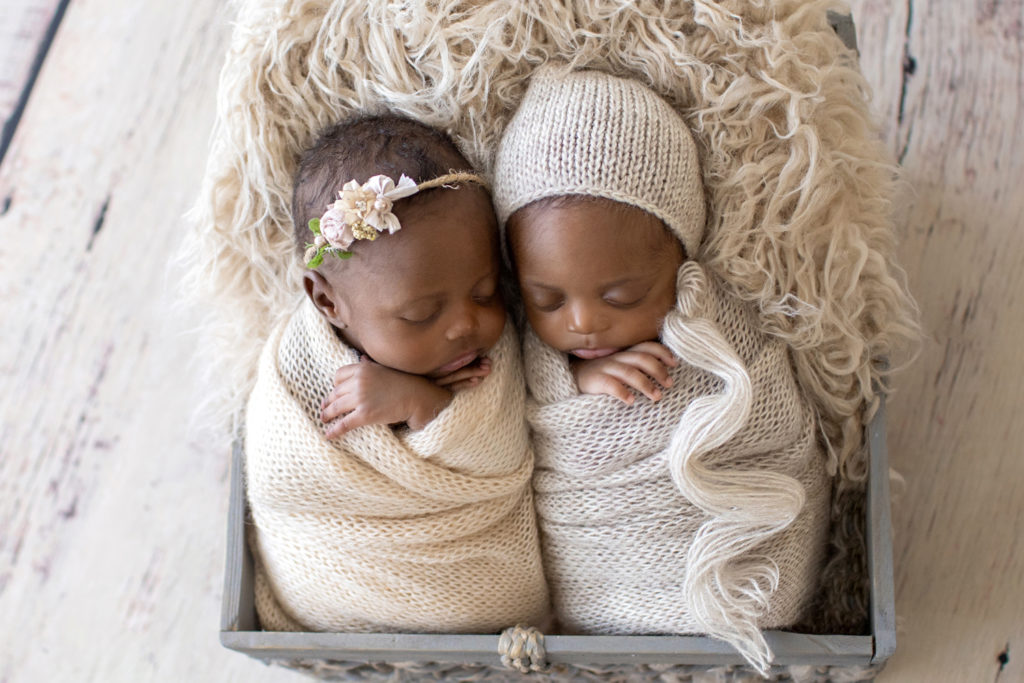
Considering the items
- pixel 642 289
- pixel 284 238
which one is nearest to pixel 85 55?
pixel 284 238

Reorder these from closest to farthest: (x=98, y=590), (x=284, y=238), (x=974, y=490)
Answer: (x=284, y=238) < (x=974, y=490) < (x=98, y=590)

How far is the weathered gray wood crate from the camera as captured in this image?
1077 mm

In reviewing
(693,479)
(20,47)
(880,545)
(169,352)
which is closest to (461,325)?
(693,479)

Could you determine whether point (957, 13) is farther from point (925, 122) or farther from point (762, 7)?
point (762, 7)

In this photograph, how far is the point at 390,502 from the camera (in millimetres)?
1068

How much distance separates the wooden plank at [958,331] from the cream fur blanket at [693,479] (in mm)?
274

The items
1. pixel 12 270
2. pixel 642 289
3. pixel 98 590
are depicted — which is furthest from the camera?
pixel 12 270

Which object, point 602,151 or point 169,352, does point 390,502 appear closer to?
point 602,151

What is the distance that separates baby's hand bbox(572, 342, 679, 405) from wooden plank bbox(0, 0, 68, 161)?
1141mm

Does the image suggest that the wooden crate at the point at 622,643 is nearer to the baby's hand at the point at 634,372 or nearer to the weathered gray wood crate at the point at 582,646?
the weathered gray wood crate at the point at 582,646

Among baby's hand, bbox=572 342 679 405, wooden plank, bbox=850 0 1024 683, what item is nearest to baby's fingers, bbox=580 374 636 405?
baby's hand, bbox=572 342 679 405

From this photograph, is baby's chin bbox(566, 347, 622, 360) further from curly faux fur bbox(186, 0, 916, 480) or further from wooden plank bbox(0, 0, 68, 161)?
wooden plank bbox(0, 0, 68, 161)

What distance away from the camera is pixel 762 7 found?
1.07 metres

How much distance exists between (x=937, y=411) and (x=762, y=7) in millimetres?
649
